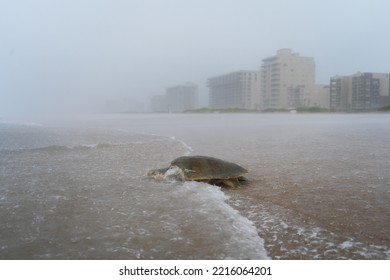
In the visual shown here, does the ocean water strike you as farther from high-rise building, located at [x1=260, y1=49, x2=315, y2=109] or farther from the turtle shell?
high-rise building, located at [x1=260, y1=49, x2=315, y2=109]

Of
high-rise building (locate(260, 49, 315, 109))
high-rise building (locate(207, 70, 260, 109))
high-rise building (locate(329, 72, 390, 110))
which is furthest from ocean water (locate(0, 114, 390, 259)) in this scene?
high-rise building (locate(207, 70, 260, 109))

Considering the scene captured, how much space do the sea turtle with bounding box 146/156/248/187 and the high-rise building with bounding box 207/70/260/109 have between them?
146 metres

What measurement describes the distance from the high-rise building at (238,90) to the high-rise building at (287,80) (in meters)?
6.64

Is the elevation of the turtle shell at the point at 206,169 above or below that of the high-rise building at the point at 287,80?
below

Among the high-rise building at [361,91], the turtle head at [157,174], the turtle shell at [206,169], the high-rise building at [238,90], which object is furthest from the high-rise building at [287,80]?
the turtle head at [157,174]

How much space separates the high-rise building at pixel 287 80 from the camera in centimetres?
13788

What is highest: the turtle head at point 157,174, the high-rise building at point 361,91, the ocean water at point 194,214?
the high-rise building at point 361,91

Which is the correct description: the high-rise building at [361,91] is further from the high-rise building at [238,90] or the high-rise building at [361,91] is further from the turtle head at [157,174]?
the turtle head at [157,174]

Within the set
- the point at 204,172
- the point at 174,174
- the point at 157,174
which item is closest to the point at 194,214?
the point at 204,172

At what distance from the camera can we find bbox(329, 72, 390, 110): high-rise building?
126 m

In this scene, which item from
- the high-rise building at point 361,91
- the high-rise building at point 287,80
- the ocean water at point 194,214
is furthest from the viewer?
the high-rise building at point 287,80

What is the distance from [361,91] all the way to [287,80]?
1068 inches

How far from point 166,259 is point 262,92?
151023 mm

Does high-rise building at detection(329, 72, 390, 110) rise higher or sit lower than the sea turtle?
higher
